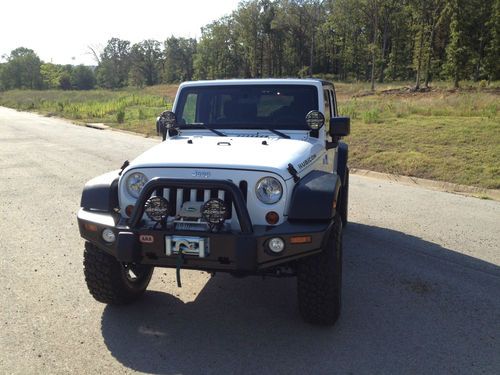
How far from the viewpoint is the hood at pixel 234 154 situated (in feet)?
10.8

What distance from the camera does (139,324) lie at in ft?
A: 11.8

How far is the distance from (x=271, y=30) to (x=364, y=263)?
71.3 metres

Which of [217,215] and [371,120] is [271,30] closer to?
[371,120]

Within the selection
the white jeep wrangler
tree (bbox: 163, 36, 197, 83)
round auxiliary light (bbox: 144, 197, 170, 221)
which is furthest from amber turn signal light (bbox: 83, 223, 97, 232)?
tree (bbox: 163, 36, 197, 83)

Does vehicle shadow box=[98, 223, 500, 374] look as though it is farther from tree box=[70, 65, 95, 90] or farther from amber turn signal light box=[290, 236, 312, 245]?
tree box=[70, 65, 95, 90]

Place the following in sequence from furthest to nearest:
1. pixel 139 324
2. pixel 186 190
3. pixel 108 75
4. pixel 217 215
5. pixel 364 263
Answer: pixel 108 75
pixel 364 263
pixel 139 324
pixel 186 190
pixel 217 215

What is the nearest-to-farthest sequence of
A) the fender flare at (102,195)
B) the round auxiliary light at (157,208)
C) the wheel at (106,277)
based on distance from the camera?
the round auxiliary light at (157,208)
the fender flare at (102,195)
the wheel at (106,277)

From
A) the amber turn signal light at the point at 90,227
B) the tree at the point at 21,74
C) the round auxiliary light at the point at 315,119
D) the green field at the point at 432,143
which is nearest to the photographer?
the amber turn signal light at the point at 90,227

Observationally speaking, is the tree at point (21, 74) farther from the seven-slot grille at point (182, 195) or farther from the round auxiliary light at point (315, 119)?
the seven-slot grille at point (182, 195)

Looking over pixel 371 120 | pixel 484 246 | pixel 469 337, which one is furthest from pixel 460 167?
pixel 469 337

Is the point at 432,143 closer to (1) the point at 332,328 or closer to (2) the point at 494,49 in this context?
(1) the point at 332,328

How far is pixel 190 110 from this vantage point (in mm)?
4844

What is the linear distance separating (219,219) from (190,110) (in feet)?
6.72

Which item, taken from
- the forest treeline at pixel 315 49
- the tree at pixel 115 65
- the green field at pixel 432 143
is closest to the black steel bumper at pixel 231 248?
the green field at pixel 432 143
